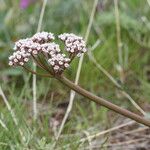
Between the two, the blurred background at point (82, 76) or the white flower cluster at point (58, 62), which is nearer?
the white flower cluster at point (58, 62)

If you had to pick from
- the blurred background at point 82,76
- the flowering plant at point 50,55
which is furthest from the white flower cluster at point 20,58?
the blurred background at point 82,76

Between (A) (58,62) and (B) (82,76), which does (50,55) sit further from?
(B) (82,76)

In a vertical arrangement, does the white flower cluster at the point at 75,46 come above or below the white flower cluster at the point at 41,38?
below

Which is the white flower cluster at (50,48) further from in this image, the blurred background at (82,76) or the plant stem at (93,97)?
the blurred background at (82,76)

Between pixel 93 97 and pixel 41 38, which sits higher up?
pixel 41 38

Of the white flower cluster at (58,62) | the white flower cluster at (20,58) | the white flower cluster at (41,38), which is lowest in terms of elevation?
the white flower cluster at (58,62)

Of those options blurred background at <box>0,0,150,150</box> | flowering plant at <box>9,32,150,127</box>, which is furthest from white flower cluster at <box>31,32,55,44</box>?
blurred background at <box>0,0,150,150</box>

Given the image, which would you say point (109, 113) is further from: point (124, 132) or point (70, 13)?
point (70, 13)

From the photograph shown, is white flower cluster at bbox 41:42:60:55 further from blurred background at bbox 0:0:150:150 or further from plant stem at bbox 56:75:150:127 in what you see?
blurred background at bbox 0:0:150:150

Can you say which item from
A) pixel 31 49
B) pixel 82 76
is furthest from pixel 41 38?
pixel 82 76
